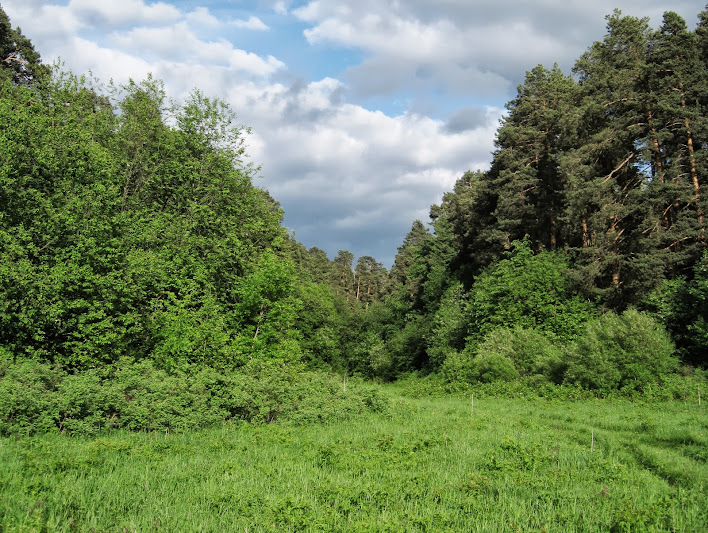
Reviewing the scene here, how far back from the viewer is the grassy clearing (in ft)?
22.2

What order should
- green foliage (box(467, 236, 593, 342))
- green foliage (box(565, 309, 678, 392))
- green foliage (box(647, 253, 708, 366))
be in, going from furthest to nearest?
1. green foliage (box(467, 236, 593, 342))
2. green foliage (box(647, 253, 708, 366))
3. green foliage (box(565, 309, 678, 392))

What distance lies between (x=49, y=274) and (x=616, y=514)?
20.2 metres

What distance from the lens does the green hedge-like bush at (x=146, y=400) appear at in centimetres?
1172

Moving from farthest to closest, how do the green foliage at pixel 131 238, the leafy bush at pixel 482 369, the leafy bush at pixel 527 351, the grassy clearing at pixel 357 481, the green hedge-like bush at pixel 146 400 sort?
the leafy bush at pixel 482 369 → the leafy bush at pixel 527 351 → the green foliage at pixel 131 238 → the green hedge-like bush at pixel 146 400 → the grassy clearing at pixel 357 481

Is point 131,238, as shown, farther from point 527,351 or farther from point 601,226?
point 601,226

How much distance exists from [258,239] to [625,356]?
22611mm

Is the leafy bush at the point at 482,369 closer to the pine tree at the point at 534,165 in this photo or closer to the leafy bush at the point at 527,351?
the leafy bush at the point at 527,351

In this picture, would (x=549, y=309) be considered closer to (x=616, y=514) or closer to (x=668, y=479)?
(x=668, y=479)

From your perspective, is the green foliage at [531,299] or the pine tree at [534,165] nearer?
the green foliage at [531,299]

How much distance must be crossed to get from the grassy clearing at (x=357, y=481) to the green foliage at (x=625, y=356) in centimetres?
915

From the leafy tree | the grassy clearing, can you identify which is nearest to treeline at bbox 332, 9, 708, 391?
the grassy clearing

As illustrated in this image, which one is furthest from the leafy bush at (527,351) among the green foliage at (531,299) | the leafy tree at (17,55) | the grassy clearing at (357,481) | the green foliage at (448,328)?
the leafy tree at (17,55)

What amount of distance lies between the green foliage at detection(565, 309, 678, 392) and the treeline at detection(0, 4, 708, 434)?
0.10 meters

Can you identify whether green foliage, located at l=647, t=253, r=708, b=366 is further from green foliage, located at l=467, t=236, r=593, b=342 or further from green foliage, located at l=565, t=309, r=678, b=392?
green foliage, located at l=467, t=236, r=593, b=342
